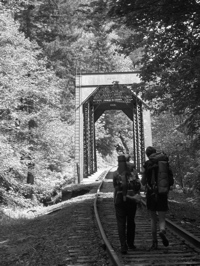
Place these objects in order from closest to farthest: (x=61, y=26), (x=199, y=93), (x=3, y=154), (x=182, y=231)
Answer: (x=182, y=231) → (x=199, y=93) → (x=3, y=154) → (x=61, y=26)

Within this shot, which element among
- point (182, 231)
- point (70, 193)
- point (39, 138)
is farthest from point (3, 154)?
point (182, 231)

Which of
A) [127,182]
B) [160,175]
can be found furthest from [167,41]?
[127,182]

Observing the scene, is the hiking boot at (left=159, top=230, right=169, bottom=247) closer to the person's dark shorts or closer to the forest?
the person's dark shorts

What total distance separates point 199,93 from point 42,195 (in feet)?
49.2

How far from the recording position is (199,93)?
306 inches

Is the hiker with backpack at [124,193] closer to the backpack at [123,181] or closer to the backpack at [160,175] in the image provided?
the backpack at [123,181]

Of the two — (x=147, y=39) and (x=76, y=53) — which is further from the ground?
(x=76, y=53)

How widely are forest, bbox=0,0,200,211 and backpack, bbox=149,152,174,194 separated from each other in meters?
2.34

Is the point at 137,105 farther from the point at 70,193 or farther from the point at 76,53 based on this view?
the point at 76,53

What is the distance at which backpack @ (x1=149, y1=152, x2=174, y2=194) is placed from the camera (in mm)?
5070

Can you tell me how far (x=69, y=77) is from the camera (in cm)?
3225

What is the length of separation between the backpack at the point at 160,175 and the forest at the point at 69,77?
2.34m

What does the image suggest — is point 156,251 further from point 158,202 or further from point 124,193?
point 124,193

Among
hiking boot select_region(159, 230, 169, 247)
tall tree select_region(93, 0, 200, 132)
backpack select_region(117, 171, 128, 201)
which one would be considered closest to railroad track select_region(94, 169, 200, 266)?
hiking boot select_region(159, 230, 169, 247)
